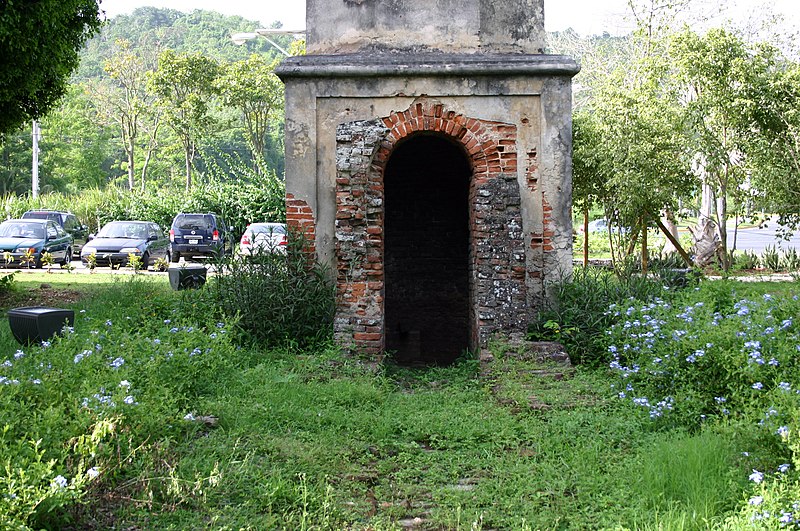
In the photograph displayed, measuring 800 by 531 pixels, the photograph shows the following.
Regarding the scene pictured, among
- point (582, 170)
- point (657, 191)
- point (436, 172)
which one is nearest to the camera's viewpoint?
point (436, 172)

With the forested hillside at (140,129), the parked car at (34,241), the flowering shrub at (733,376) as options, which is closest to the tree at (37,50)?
the flowering shrub at (733,376)

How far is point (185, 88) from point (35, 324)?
32.0 metres

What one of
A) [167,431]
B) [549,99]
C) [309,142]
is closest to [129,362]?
[167,431]

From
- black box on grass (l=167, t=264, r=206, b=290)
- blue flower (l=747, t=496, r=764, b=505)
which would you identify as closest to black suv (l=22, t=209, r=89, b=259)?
black box on grass (l=167, t=264, r=206, b=290)

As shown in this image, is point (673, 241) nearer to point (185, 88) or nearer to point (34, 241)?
point (34, 241)

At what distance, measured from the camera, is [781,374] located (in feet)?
17.5

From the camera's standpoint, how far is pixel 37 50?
34.3 ft

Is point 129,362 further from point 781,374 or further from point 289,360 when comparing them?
point 781,374

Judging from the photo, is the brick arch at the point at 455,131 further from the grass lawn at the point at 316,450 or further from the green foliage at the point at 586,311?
the grass lawn at the point at 316,450

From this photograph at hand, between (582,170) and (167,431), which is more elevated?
(582,170)

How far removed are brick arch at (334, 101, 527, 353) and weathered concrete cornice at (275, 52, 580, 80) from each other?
63cm

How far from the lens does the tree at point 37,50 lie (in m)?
9.88

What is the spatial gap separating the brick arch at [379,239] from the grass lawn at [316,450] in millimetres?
1213

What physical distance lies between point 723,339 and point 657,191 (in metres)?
11.2
